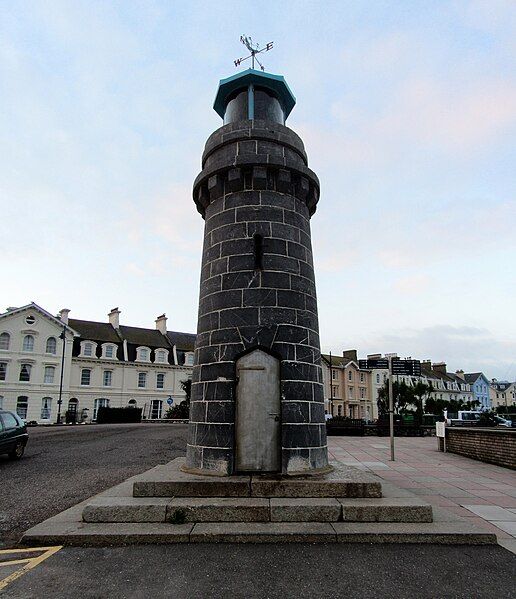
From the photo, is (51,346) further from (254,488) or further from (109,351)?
(254,488)

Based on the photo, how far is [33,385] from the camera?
4556 centimetres

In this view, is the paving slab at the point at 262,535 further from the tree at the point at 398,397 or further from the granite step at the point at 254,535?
the tree at the point at 398,397

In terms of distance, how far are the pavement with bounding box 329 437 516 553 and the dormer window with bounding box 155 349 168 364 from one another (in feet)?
137

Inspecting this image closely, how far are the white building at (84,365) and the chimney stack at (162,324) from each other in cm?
22

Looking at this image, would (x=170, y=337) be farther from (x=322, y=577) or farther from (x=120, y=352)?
(x=322, y=577)

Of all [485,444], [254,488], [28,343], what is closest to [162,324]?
[28,343]

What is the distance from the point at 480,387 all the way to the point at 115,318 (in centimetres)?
9242

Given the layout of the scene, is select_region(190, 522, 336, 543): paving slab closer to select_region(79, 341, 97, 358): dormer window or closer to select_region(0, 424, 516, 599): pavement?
select_region(0, 424, 516, 599): pavement

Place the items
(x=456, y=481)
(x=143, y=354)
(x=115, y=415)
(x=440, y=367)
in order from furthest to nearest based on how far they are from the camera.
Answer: (x=440, y=367), (x=143, y=354), (x=115, y=415), (x=456, y=481)

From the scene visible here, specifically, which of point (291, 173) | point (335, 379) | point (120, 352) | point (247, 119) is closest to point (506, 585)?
point (291, 173)

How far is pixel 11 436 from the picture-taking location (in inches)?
530

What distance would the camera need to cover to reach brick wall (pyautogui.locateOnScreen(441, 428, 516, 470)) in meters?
13.3

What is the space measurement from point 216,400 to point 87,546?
117 inches

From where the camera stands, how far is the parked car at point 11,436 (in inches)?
515
